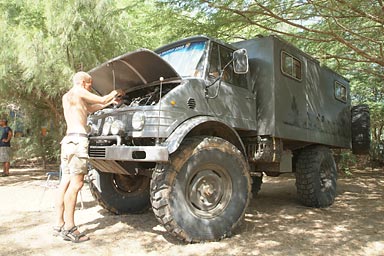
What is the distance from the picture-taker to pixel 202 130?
4.58 m

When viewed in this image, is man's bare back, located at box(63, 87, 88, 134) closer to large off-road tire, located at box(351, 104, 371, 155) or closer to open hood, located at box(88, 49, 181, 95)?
open hood, located at box(88, 49, 181, 95)

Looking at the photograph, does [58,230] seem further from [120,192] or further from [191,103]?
[191,103]

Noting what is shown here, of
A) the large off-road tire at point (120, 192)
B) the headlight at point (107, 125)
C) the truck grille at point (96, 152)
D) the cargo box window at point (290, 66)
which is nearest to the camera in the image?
the truck grille at point (96, 152)

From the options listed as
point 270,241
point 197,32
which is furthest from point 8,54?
point 270,241

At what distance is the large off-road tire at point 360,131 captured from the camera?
8.18 m

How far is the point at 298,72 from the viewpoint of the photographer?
241 inches

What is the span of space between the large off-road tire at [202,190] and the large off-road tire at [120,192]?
1448mm

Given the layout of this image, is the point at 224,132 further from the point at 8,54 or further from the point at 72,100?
the point at 8,54

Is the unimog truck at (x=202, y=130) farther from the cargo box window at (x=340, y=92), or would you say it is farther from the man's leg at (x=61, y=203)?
the cargo box window at (x=340, y=92)

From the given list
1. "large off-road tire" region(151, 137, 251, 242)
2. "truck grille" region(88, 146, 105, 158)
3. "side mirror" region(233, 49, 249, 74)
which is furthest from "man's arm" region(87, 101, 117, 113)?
"side mirror" region(233, 49, 249, 74)

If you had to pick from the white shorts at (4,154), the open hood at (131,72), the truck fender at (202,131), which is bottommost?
the white shorts at (4,154)

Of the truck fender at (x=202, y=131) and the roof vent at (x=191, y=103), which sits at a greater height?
the roof vent at (x=191, y=103)

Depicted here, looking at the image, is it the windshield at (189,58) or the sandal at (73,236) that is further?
the windshield at (189,58)

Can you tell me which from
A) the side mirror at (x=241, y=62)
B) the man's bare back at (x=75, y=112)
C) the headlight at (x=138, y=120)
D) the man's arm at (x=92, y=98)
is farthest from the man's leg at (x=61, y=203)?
the side mirror at (x=241, y=62)
